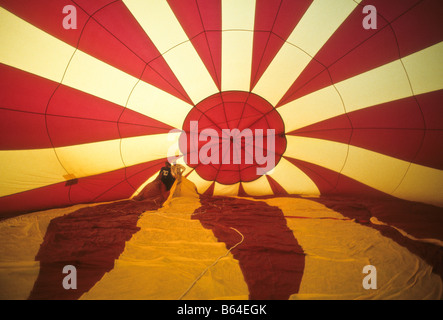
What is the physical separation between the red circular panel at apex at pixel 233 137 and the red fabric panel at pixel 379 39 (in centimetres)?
62

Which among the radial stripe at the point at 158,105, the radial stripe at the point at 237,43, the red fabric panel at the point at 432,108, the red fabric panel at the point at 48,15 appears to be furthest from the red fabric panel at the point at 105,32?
the red fabric panel at the point at 432,108

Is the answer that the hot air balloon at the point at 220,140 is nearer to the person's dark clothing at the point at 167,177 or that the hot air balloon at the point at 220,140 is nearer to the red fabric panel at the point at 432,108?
the red fabric panel at the point at 432,108

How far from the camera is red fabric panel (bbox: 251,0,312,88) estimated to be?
142cm

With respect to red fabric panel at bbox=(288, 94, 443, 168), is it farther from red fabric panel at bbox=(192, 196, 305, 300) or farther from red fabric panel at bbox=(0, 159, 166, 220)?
red fabric panel at bbox=(0, 159, 166, 220)

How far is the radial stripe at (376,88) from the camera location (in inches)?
62.0

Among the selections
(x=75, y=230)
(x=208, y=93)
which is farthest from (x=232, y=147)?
(x=75, y=230)

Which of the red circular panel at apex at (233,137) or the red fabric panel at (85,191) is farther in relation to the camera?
the red circular panel at apex at (233,137)

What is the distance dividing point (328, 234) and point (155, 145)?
74.6 inches

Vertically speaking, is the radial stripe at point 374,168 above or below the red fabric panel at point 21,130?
below

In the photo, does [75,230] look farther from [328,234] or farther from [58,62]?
[328,234]

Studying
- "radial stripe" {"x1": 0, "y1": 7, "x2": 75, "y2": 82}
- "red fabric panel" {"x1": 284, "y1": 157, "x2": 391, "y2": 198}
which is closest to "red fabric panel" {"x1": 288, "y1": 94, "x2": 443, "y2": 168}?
"red fabric panel" {"x1": 284, "y1": 157, "x2": 391, "y2": 198}

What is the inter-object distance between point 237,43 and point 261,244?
1.52 metres

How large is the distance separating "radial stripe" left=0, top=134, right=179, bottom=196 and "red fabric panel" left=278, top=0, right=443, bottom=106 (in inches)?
64.8

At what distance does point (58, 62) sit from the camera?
5.14ft
